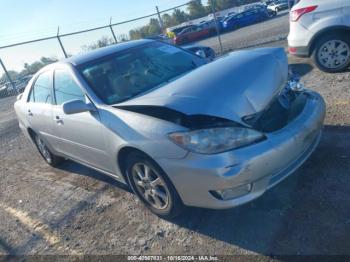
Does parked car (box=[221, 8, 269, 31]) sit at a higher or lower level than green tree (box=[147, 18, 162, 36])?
lower

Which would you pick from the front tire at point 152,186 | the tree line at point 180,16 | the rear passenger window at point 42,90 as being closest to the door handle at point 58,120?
the rear passenger window at point 42,90

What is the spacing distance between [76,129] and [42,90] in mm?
1305

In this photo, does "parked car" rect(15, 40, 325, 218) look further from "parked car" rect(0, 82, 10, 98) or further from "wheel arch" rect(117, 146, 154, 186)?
"parked car" rect(0, 82, 10, 98)

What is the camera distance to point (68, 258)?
10.9 ft

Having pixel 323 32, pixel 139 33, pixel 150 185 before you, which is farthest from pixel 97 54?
pixel 139 33

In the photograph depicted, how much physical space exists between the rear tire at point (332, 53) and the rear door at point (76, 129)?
4.37 metres

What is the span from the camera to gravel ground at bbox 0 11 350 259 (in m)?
2.84

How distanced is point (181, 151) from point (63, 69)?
7.21 feet

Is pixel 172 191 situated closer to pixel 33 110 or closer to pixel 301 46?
pixel 33 110

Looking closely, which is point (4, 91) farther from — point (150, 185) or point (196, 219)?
point (196, 219)

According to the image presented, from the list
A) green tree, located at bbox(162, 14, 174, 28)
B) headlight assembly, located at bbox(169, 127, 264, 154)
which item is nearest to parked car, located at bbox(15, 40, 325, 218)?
headlight assembly, located at bbox(169, 127, 264, 154)

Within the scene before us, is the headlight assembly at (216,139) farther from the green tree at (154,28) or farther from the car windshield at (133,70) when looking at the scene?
the green tree at (154,28)

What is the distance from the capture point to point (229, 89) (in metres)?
3.01

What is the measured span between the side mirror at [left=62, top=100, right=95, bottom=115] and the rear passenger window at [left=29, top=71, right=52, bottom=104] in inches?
49.3
